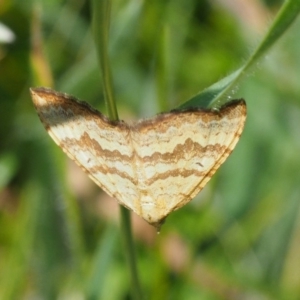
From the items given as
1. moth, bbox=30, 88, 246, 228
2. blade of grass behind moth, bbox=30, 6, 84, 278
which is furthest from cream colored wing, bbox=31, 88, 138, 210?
blade of grass behind moth, bbox=30, 6, 84, 278

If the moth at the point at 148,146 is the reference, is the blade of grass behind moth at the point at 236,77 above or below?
above

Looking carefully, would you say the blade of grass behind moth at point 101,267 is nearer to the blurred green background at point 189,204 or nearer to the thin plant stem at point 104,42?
the blurred green background at point 189,204

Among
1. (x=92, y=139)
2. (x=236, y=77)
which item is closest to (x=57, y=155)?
(x=92, y=139)

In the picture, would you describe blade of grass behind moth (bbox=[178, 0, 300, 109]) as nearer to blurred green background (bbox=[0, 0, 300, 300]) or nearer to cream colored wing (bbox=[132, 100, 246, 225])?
cream colored wing (bbox=[132, 100, 246, 225])

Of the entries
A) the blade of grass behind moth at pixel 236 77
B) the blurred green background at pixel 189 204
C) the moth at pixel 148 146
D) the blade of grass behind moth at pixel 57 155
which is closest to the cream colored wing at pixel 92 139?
the moth at pixel 148 146

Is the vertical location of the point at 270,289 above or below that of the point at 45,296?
above

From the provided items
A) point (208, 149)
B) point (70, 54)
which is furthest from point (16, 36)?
point (208, 149)

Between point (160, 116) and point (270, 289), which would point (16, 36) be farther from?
point (160, 116)
